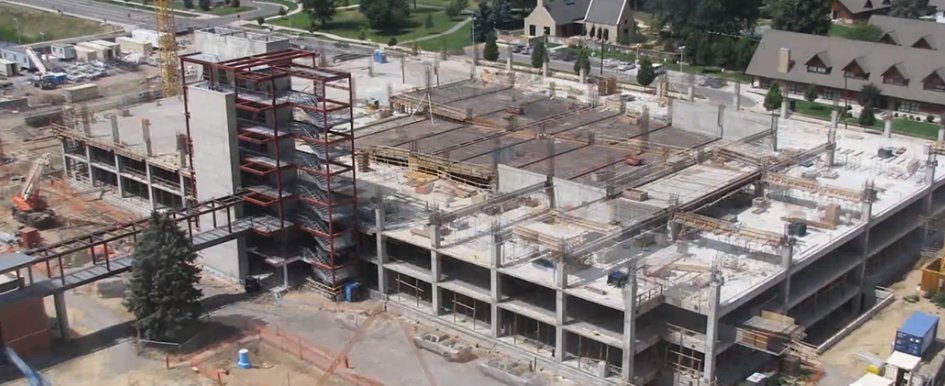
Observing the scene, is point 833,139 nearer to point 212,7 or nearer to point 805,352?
point 805,352

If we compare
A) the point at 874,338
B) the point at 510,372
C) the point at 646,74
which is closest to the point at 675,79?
the point at 646,74

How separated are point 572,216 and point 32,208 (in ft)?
143

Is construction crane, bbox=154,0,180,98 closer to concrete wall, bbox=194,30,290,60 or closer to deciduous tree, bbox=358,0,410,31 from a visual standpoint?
concrete wall, bbox=194,30,290,60

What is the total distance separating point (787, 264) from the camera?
57.6m

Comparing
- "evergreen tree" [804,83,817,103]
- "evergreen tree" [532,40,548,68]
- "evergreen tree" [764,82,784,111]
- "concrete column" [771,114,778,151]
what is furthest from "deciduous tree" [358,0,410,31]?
"concrete column" [771,114,778,151]

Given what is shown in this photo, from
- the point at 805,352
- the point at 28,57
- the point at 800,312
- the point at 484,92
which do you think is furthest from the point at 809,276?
the point at 28,57

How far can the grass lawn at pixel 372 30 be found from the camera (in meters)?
165

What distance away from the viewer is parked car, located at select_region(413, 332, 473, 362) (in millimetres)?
58844

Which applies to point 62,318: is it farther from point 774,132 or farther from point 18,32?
point 18,32

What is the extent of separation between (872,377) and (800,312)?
8.11m

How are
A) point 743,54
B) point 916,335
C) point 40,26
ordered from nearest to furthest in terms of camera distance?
point 916,335, point 743,54, point 40,26

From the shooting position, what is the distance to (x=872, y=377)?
5456 centimetres

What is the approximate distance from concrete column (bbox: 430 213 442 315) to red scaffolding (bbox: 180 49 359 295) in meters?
6.69

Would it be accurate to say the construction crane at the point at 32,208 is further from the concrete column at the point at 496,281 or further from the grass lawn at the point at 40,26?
the grass lawn at the point at 40,26
